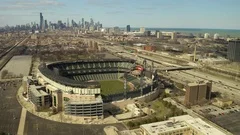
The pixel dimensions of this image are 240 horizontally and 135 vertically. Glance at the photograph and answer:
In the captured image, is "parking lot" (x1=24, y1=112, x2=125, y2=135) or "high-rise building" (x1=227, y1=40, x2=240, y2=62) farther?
"high-rise building" (x1=227, y1=40, x2=240, y2=62)

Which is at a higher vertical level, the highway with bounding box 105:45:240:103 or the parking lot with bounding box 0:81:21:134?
the highway with bounding box 105:45:240:103

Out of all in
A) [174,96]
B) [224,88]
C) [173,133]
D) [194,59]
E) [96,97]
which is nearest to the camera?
[173,133]

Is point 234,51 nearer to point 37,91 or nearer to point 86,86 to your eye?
point 86,86

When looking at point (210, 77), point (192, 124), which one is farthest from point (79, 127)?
point (210, 77)

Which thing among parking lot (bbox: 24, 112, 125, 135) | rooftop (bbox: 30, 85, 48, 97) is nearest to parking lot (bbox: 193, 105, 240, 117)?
parking lot (bbox: 24, 112, 125, 135)

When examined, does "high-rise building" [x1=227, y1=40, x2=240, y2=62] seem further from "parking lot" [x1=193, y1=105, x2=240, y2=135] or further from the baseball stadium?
"parking lot" [x1=193, y1=105, x2=240, y2=135]

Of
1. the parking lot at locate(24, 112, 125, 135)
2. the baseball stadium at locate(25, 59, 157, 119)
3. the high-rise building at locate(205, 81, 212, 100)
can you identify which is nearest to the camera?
the parking lot at locate(24, 112, 125, 135)

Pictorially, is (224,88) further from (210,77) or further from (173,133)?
(173,133)
